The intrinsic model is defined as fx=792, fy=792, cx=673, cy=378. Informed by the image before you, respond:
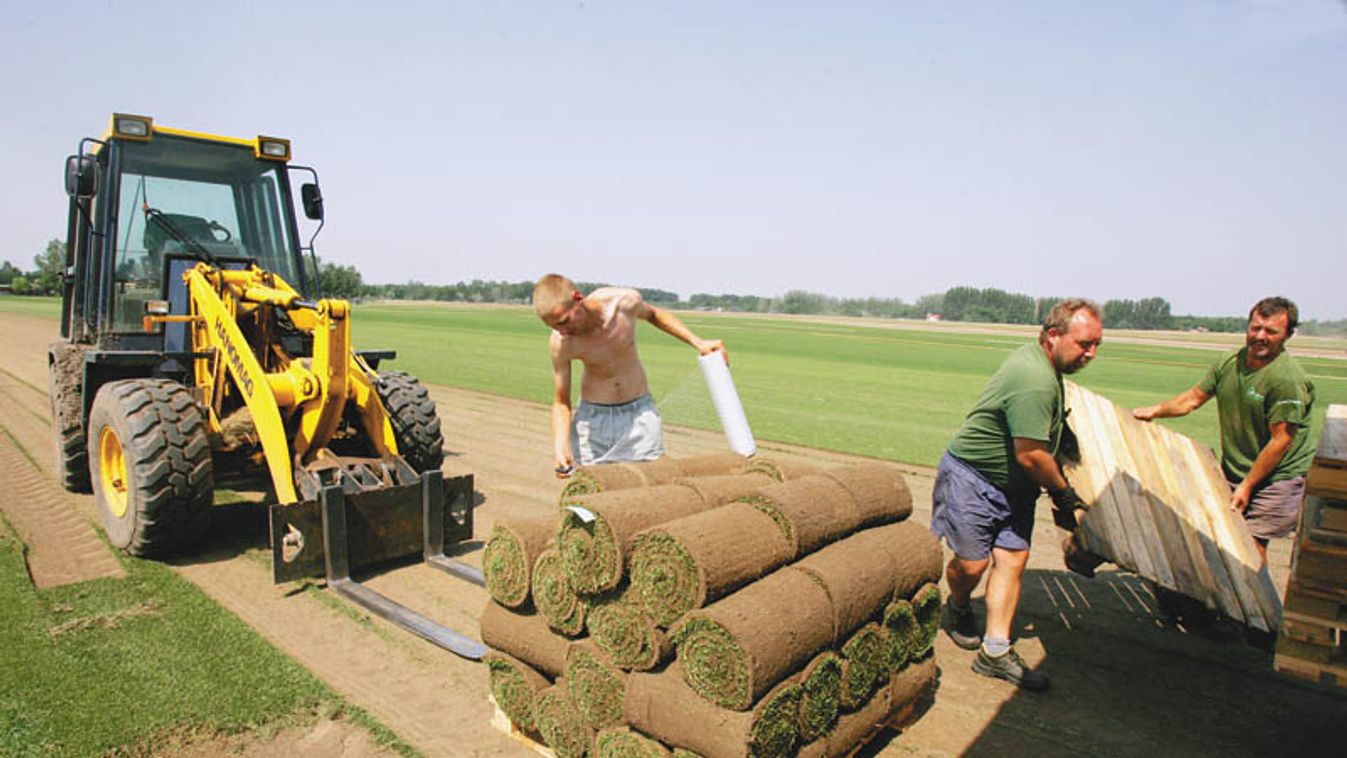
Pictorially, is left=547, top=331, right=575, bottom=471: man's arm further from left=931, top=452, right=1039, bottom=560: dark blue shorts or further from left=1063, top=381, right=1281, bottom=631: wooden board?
left=1063, top=381, right=1281, bottom=631: wooden board

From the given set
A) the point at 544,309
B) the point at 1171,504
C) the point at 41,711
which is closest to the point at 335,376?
the point at 544,309

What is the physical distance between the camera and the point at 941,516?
491 cm

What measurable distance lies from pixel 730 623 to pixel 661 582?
1.19ft

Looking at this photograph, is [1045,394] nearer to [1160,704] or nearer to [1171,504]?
[1171,504]

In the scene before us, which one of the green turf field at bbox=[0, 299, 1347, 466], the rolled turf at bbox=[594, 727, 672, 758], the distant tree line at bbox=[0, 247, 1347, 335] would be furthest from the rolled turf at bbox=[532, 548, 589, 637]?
the distant tree line at bbox=[0, 247, 1347, 335]

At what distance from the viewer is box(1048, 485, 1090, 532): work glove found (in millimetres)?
4438

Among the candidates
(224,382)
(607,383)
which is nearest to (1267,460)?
(607,383)

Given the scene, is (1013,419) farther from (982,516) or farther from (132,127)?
(132,127)

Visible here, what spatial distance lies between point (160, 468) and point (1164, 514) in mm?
6487

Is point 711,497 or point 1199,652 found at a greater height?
point 711,497

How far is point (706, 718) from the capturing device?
2.99 metres

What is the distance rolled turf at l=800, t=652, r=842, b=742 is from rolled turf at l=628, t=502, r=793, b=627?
433mm

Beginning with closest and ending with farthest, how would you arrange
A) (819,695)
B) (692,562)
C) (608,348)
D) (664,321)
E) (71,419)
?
(692,562), (819,695), (608,348), (664,321), (71,419)

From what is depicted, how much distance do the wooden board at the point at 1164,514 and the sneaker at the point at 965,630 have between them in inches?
34.1
